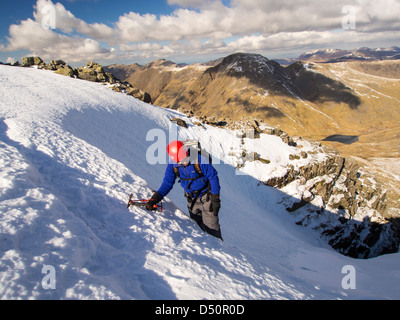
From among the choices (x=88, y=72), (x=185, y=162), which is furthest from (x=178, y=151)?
(x=88, y=72)

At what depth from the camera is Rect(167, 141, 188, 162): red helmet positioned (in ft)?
24.4

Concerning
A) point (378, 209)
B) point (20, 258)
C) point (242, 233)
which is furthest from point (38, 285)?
point (378, 209)

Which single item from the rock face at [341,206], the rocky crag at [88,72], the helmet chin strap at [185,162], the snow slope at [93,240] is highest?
the rocky crag at [88,72]

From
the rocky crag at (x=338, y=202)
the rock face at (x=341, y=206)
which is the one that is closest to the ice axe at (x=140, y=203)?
the rocky crag at (x=338, y=202)

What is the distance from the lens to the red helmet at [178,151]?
24.4 feet

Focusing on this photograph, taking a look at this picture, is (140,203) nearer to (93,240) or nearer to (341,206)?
(93,240)

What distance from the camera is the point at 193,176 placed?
8016 mm

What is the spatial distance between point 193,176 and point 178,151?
123 cm

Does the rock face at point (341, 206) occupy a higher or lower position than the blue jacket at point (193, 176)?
lower

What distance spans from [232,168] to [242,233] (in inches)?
649

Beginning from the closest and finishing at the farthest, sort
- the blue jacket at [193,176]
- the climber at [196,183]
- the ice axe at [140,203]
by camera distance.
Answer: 1. the ice axe at [140,203]
2. the climber at [196,183]
3. the blue jacket at [193,176]

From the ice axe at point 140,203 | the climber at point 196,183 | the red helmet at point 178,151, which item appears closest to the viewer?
the ice axe at point 140,203

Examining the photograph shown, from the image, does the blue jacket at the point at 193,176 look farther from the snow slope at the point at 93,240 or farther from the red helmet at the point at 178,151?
the snow slope at the point at 93,240
